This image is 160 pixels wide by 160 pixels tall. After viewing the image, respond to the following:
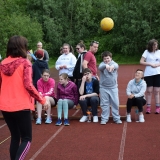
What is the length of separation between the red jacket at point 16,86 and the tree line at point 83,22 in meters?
25.5

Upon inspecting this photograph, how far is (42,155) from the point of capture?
213 inches

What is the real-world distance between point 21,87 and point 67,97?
3.80 metres

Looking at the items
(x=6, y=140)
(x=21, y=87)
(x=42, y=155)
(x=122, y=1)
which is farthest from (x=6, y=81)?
(x=122, y=1)

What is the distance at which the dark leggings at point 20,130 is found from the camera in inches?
165

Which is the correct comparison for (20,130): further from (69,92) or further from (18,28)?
(18,28)

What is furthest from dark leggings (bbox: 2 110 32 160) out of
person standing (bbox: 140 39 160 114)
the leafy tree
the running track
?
the leafy tree

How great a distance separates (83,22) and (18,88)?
36.3 metres

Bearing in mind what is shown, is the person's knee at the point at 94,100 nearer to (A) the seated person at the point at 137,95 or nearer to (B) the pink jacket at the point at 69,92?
(B) the pink jacket at the point at 69,92

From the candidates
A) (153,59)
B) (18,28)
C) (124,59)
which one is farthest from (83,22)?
(153,59)

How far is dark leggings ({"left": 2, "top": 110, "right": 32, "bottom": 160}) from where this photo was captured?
420 centimetres

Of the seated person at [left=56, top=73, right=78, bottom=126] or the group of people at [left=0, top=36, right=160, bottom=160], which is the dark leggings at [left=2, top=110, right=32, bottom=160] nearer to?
the group of people at [left=0, top=36, right=160, bottom=160]

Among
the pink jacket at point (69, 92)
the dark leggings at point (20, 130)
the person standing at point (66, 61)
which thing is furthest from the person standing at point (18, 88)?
the person standing at point (66, 61)

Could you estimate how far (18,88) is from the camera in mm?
4180

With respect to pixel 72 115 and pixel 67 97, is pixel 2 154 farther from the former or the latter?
pixel 72 115
